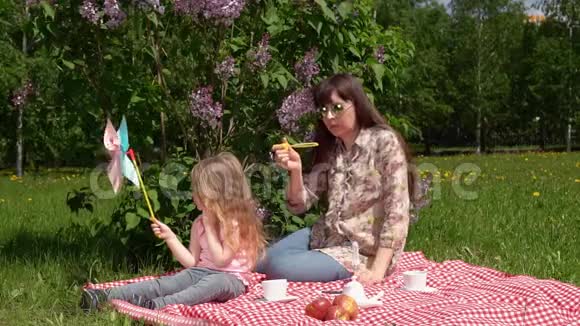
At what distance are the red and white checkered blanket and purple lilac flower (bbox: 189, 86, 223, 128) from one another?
2.96ft

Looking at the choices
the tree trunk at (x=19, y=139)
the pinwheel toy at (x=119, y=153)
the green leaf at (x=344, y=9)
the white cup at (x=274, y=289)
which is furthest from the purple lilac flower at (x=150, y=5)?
the tree trunk at (x=19, y=139)

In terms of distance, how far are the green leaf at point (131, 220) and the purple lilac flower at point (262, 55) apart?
1.09m

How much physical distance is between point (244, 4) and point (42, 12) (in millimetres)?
1193

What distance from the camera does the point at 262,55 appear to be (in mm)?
4461

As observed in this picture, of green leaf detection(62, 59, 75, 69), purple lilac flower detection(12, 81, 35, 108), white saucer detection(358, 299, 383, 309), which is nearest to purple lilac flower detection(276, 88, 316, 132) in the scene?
green leaf detection(62, 59, 75, 69)

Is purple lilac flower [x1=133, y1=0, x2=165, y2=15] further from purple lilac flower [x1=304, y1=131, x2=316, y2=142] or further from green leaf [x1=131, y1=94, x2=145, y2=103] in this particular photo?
purple lilac flower [x1=304, y1=131, x2=316, y2=142]

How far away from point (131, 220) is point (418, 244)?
2.05m

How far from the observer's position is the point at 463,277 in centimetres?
428

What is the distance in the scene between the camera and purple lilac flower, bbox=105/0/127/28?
428cm

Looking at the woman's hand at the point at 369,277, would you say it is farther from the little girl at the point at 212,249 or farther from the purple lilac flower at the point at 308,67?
the purple lilac flower at the point at 308,67

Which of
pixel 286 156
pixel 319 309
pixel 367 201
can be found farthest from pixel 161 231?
pixel 367 201

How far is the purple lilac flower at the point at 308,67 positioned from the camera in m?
4.60

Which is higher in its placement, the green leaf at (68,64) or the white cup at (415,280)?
the green leaf at (68,64)

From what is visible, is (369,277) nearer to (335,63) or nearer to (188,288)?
(188,288)
